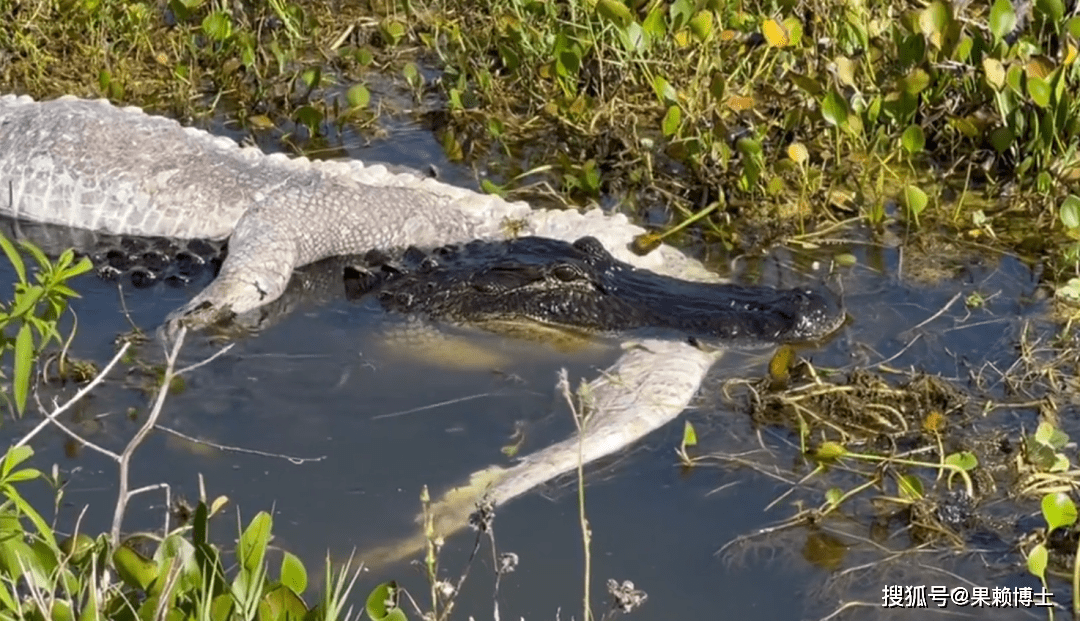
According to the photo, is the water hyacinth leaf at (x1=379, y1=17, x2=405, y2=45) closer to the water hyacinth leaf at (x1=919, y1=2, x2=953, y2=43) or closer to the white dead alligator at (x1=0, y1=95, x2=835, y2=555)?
the white dead alligator at (x1=0, y1=95, x2=835, y2=555)

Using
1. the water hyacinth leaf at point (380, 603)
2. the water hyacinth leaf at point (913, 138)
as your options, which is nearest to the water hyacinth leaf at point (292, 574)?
the water hyacinth leaf at point (380, 603)

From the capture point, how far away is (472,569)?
3988mm

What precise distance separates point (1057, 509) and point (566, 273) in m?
2.26

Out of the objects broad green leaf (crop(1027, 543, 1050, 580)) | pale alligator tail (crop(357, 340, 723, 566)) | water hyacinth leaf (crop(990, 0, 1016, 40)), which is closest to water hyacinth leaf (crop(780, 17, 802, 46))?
water hyacinth leaf (crop(990, 0, 1016, 40))

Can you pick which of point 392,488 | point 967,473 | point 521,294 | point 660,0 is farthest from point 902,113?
point 392,488

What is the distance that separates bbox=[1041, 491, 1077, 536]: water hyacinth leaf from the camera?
3.76 metres

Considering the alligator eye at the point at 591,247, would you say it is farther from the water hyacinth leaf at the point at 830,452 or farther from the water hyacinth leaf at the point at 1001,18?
the water hyacinth leaf at the point at 1001,18

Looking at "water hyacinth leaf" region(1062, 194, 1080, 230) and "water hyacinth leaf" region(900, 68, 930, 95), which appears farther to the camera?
"water hyacinth leaf" region(900, 68, 930, 95)

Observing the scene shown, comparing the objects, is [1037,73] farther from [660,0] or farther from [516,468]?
[516,468]

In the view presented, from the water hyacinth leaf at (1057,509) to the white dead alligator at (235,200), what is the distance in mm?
2255

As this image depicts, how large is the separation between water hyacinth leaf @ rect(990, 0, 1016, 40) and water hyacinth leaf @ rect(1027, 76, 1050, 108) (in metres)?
0.32

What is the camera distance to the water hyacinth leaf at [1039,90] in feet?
19.0

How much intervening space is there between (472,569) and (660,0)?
3.61m

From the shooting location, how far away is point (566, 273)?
18.3 feet
